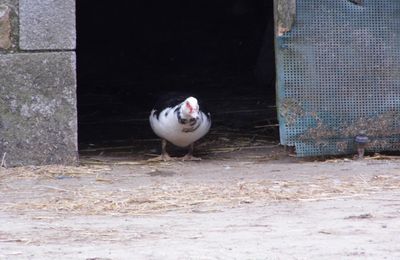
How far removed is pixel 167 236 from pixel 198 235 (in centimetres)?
16

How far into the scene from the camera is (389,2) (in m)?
7.66

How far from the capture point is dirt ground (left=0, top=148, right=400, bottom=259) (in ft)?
14.2

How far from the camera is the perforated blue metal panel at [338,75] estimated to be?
7578 millimetres

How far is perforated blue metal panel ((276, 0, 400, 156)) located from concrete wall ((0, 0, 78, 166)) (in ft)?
5.71

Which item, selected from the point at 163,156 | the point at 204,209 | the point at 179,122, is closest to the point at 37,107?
the point at 179,122

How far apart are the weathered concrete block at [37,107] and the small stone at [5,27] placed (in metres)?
0.09

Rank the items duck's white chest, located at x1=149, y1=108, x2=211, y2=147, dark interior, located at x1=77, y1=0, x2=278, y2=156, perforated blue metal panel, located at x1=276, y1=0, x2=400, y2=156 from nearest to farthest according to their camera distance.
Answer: perforated blue metal panel, located at x1=276, y1=0, x2=400, y2=156 < duck's white chest, located at x1=149, y1=108, x2=211, y2=147 < dark interior, located at x1=77, y1=0, x2=278, y2=156

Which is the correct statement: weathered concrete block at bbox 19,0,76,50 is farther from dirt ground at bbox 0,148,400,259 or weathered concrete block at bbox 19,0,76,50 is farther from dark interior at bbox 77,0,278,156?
dark interior at bbox 77,0,278,156

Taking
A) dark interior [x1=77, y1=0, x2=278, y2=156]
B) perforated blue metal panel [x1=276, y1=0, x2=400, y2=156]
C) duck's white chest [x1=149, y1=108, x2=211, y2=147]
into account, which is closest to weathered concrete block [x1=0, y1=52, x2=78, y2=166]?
duck's white chest [x1=149, y1=108, x2=211, y2=147]

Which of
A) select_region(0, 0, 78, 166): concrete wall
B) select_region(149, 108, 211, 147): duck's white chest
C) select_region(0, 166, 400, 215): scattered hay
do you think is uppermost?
select_region(0, 0, 78, 166): concrete wall

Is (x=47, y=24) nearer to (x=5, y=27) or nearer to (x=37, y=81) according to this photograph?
(x=5, y=27)

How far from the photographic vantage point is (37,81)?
7.24 m

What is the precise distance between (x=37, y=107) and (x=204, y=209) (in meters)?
2.23

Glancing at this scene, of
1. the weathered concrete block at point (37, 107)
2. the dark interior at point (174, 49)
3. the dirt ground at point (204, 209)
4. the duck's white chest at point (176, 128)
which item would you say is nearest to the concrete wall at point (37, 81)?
the weathered concrete block at point (37, 107)
